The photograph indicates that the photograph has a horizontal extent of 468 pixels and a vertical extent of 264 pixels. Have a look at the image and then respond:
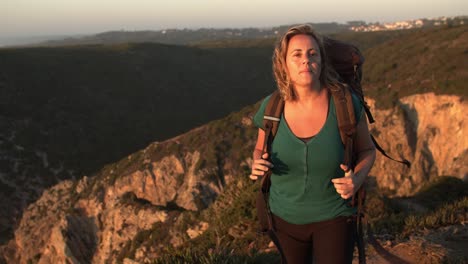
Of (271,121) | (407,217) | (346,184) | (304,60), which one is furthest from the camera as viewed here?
(407,217)

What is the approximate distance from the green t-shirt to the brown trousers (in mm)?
51

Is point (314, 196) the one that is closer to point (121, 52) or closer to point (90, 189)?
point (90, 189)

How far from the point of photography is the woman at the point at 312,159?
2.58 meters

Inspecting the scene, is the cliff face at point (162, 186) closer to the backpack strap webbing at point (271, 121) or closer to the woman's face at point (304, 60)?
the backpack strap webbing at point (271, 121)

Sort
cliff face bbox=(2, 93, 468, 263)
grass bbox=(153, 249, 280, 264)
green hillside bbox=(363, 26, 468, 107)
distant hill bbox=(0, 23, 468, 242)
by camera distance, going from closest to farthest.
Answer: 1. grass bbox=(153, 249, 280, 264)
2. cliff face bbox=(2, 93, 468, 263)
3. green hillside bbox=(363, 26, 468, 107)
4. distant hill bbox=(0, 23, 468, 242)

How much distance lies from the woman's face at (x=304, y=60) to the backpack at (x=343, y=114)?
0.17 metres

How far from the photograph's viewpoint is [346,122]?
8.30 ft

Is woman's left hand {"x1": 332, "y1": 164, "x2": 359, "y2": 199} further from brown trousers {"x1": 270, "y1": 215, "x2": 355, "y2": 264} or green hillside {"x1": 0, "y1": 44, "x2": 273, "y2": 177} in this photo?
green hillside {"x1": 0, "y1": 44, "x2": 273, "y2": 177}

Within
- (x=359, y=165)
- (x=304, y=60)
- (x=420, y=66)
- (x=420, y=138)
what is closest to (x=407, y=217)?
(x=359, y=165)

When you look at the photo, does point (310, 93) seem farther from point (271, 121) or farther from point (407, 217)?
point (407, 217)

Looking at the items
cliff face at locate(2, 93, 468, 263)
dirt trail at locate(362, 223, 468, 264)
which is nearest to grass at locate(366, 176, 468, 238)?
dirt trail at locate(362, 223, 468, 264)

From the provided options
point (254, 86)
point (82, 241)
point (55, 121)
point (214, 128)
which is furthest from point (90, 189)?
point (254, 86)

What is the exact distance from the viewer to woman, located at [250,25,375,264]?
102 inches

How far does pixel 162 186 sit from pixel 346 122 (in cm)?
2739
